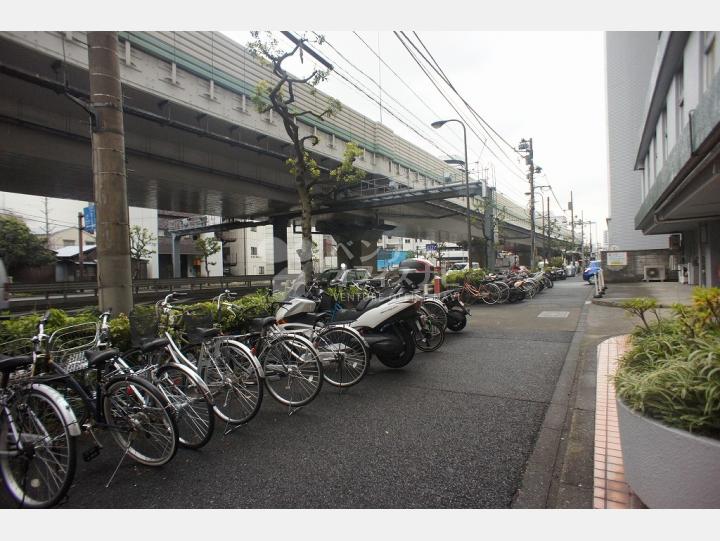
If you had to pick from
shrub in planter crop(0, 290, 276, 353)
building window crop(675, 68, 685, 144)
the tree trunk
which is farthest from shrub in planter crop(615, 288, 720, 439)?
building window crop(675, 68, 685, 144)

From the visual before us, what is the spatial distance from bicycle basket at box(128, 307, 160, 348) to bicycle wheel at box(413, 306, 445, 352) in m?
4.04

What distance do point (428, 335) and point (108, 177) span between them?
16.6ft

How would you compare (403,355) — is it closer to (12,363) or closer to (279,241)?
(12,363)

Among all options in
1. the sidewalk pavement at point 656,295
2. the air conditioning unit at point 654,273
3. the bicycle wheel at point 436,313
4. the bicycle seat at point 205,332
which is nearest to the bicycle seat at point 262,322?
the bicycle seat at point 205,332

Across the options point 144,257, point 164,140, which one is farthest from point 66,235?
point 164,140

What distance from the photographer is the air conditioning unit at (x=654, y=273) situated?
21438 millimetres

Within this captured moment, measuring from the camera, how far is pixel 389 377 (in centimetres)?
548

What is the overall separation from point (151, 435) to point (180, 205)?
26.2m

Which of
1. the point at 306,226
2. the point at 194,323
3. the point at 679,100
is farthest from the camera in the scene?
the point at 679,100

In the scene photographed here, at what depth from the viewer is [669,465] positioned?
2.19 m

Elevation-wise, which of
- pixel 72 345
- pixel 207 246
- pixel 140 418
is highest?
pixel 207 246

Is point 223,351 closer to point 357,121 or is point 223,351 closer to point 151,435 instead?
point 151,435

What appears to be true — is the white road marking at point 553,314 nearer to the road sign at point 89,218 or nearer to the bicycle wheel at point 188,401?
the bicycle wheel at point 188,401

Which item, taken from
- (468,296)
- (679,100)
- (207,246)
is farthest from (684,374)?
(207,246)
